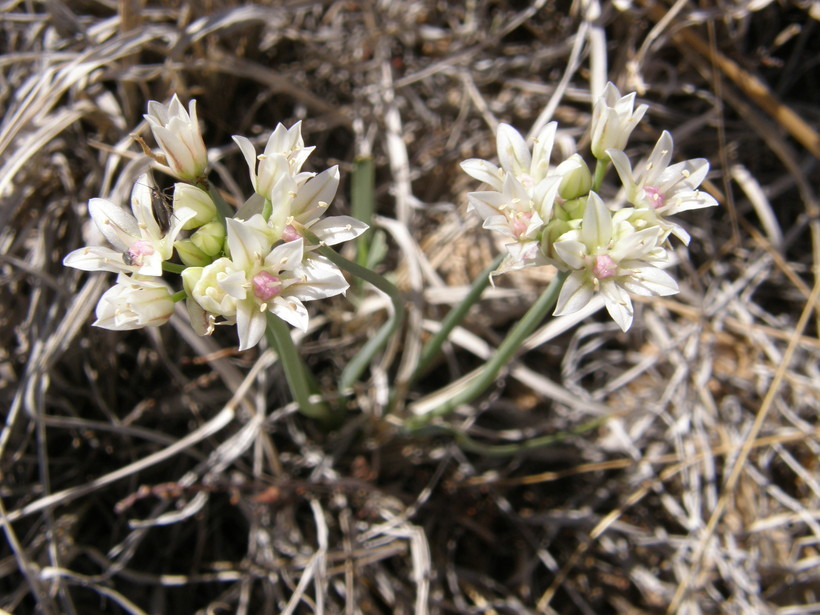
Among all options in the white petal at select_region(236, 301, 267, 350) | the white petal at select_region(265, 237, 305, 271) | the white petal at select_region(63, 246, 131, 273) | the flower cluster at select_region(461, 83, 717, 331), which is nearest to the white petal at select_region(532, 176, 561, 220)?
the flower cluster at select_region(461, 83, 717, 331)

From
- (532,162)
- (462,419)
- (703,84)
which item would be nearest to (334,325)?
(462,419)

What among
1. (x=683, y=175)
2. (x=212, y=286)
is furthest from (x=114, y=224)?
(x=683, y=175)

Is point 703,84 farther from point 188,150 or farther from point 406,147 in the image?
point 188,150

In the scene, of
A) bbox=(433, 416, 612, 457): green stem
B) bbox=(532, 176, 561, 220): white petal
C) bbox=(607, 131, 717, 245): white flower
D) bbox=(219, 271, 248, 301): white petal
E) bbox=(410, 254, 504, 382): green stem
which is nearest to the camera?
bbox=(219, 271, 248, 301): white petal

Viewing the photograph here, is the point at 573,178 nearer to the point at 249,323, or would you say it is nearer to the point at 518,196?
the point at 518,196

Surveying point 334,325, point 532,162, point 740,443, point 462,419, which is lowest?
point 740,443

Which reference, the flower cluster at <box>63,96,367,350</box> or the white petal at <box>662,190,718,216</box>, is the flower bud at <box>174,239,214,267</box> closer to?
the flower cluster at <box>63,96,367,350</box>
